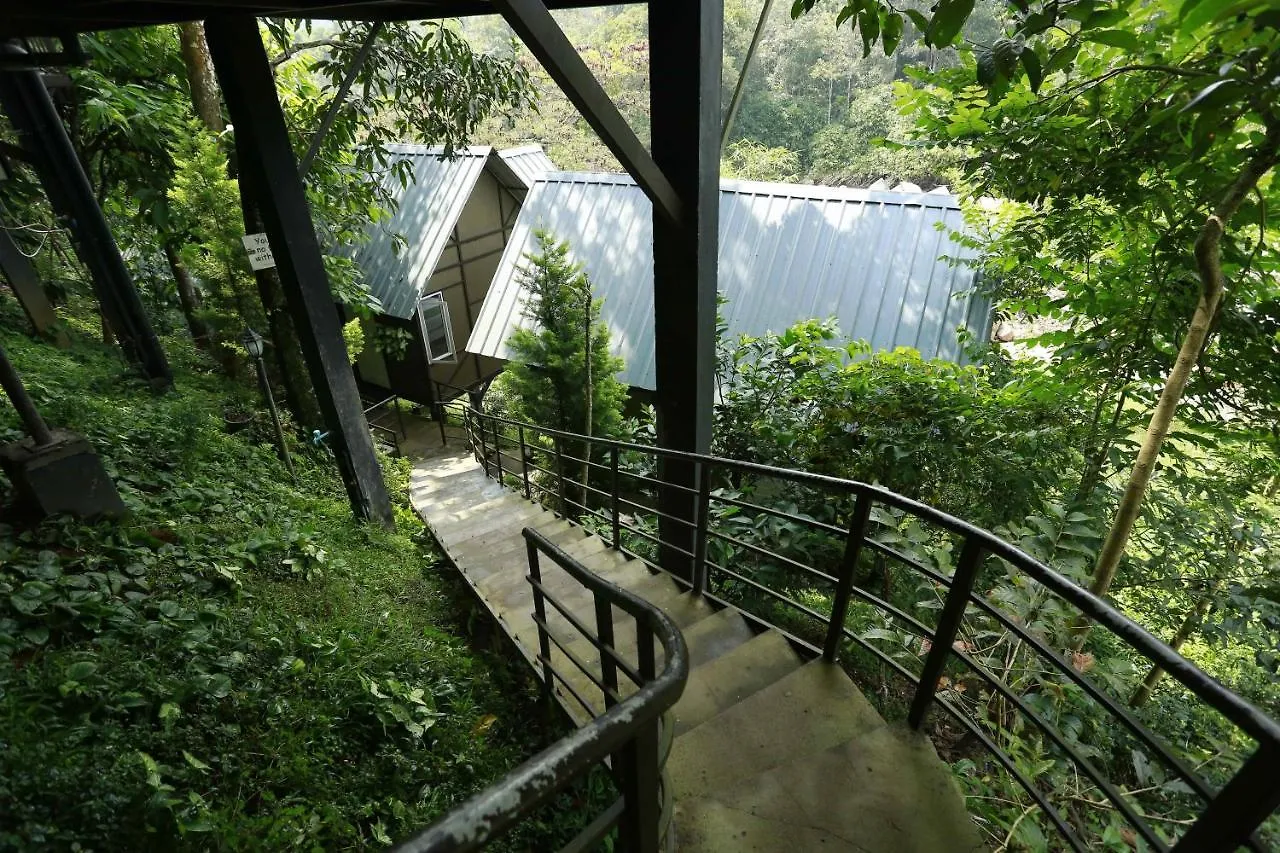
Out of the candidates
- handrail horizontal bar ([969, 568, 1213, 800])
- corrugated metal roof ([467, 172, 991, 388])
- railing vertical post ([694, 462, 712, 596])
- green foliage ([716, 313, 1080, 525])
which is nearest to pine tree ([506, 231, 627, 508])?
corrugated metal roof ([467, 172, 991, 388])

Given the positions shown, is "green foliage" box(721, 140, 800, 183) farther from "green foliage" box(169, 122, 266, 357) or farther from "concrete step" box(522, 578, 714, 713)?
"concrete step" box(522, 578, 714, 713)

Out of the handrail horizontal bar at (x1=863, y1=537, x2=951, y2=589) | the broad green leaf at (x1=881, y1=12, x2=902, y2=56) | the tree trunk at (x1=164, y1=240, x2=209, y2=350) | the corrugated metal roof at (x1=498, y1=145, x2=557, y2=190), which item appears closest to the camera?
the broad green leaf at (x1=881, y1=12, x2=902, y2=56)

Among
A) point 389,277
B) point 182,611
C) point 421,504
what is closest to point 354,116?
point 421,504

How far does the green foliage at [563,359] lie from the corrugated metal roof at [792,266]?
661mm

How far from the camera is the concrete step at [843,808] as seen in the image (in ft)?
6.02

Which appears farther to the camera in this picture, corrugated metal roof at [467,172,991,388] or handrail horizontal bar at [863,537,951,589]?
corrugated metal roof at [467,172,991,388]

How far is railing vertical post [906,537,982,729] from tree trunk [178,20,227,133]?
856 cm

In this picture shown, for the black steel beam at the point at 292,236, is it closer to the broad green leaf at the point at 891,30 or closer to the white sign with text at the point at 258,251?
the white sign with text at the point at 258,251

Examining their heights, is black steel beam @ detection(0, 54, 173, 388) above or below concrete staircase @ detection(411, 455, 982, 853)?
above

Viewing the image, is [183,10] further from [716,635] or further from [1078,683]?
[1078,683]

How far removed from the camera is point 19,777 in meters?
2.02

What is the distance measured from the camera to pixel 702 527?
3264 mm

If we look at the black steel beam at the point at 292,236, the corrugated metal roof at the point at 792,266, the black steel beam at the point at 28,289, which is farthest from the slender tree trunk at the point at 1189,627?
the black steel beam at the point at 28,289

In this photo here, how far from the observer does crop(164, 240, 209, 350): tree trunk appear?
8242 millimetres
